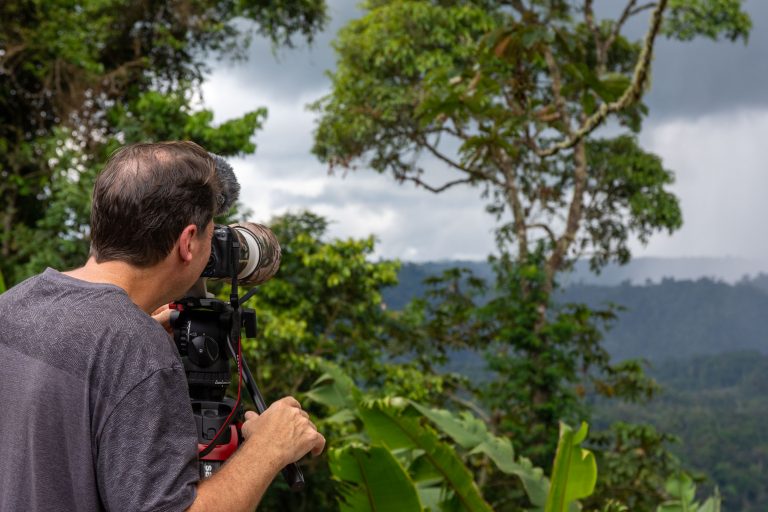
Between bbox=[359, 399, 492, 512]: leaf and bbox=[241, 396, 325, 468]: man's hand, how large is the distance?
175 cm

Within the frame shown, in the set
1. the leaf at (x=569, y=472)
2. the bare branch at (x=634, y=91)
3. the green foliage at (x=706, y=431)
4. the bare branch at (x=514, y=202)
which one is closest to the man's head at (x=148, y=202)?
the leaf at (x=569, y=472)

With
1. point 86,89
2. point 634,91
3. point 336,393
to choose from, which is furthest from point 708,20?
point 336,393

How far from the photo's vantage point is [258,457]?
3.99 feet

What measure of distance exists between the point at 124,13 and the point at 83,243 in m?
3.38

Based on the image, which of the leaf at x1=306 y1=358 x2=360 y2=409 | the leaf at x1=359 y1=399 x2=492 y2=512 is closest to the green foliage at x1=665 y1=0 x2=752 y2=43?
the leaf at x1=306 y1=358 x2=360 y2=409

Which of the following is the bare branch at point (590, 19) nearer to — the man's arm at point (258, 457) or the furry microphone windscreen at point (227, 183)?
the furry microphone windscreen at point (227, 183)

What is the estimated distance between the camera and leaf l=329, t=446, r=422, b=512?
2.59m

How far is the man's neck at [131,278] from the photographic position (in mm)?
1233

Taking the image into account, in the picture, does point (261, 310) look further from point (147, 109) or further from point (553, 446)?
→ point (553, 446)

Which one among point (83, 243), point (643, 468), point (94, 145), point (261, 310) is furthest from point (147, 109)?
point (643, 468)

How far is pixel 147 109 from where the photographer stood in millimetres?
8539

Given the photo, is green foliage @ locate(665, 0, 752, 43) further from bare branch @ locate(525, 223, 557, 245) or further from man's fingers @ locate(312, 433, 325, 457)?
man's fingers @ locate(312, 433, 325, 457)

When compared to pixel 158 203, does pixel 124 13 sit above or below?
above

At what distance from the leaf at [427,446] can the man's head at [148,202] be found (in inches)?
74.5
